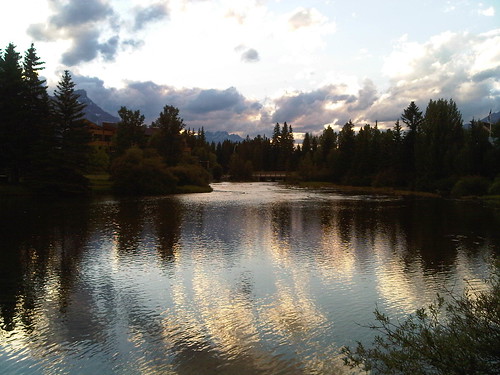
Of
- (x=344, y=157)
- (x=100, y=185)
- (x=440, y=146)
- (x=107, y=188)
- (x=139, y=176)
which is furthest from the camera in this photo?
(x=344, y=157)

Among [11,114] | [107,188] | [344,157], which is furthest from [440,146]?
[11,114]

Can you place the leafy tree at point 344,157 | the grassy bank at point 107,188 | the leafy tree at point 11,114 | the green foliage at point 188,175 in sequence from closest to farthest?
the leafy tree at point 11,114 → the grassy bank at point 107,188 → the green foliage at point 188,175 → the leafy tree at point 344,157

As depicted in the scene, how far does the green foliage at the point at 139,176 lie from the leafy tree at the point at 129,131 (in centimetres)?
1704

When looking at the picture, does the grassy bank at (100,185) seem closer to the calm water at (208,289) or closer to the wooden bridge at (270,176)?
the calm water at (208,289)

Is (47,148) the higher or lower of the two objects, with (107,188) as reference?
higher

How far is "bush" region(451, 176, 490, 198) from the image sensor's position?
63.2 metres

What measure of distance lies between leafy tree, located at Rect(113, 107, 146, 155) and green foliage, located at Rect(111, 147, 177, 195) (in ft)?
55.9

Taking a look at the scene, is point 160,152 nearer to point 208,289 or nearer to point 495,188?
point 495,188

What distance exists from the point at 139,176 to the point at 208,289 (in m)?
53.2

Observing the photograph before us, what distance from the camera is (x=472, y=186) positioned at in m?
63.8

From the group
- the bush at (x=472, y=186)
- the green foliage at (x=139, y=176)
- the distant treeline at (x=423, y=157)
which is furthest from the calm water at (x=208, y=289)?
the distant treeline at (x=423, y=157)

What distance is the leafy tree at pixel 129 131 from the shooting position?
8631 centimetres

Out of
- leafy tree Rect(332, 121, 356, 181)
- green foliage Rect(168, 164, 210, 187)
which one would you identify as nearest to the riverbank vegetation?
green foliage Rect(168, 164, 210, 187)

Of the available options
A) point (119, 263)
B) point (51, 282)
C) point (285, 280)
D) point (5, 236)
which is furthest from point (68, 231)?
point (285, 280)
